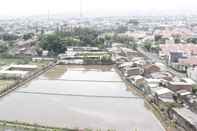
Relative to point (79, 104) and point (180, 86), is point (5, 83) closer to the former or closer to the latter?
point (79, 104)

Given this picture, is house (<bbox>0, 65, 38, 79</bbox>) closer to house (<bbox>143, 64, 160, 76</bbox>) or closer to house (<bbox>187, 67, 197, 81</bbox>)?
house (<bbox>143, 64, 160, 76</bbox>)

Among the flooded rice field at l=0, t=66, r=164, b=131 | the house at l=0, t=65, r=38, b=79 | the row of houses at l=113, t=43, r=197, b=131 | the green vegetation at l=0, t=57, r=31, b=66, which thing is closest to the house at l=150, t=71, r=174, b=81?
the row of houses at l=113, t=43, r=197, b=131

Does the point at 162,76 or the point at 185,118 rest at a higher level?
the point at 162,76

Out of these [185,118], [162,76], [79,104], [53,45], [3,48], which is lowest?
[79,104]

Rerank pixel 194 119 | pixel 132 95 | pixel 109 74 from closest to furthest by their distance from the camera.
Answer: pixel 194 119 < pixel 132 95 < pixel 109 74

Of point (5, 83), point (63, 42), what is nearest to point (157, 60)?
point (63, 42)

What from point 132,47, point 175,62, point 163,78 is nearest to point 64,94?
point 163,78

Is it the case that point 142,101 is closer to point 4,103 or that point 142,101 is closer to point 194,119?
point 194,119
